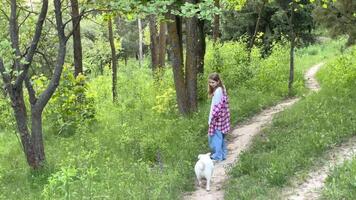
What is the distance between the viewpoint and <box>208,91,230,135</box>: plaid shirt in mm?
9797

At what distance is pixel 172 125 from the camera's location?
12.3 m

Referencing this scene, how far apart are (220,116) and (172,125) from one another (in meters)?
2.70

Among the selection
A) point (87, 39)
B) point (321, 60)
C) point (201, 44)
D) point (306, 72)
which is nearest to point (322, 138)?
point (201, 44)

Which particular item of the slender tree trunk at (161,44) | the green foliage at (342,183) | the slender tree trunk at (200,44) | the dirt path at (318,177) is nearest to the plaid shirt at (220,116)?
the dirt path at (318,177)

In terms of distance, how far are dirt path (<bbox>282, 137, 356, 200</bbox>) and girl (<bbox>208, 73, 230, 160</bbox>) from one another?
2191mm

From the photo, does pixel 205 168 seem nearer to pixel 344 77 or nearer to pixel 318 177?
pixel 318 177

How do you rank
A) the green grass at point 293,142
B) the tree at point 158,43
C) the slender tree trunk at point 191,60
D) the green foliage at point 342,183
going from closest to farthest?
1. the green foliage at point 342,183
2. the green grass at point 293,142
3. the slender tree trunk at point 191,60
4. the tree at point 158,43

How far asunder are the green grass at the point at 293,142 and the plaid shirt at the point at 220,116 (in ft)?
2.44

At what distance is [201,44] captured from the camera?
16.4 meters

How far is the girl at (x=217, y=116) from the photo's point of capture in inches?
383

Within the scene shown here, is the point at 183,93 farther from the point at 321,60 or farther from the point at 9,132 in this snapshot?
the point at 321,60

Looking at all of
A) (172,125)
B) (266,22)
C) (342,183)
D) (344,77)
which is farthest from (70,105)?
(266,22)

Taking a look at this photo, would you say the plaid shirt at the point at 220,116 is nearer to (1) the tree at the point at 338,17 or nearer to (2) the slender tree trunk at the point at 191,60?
(2) the slender tree trunk at the point at 191,60

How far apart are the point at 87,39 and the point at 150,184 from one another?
39878 millimetres
